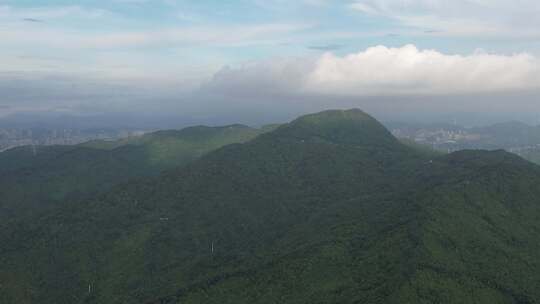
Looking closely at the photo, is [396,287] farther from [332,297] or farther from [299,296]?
[299,296]

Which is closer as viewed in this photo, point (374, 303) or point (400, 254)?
point (374, 303)

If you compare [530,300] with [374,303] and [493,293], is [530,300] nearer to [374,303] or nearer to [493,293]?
[493,293]

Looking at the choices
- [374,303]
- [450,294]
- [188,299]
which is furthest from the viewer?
[188,299]

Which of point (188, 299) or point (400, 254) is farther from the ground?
point (400, 254)

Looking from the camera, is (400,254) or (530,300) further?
(400,254)

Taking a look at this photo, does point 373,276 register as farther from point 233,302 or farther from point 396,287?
point 233,302

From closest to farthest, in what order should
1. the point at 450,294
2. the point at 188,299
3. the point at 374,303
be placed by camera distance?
the point at 374,303, the point at 450,294, the point at 188,299

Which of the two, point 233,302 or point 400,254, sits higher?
point 400,254

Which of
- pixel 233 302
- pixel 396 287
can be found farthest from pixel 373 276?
pixel 233 302

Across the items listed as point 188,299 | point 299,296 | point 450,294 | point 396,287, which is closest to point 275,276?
point 299,296
